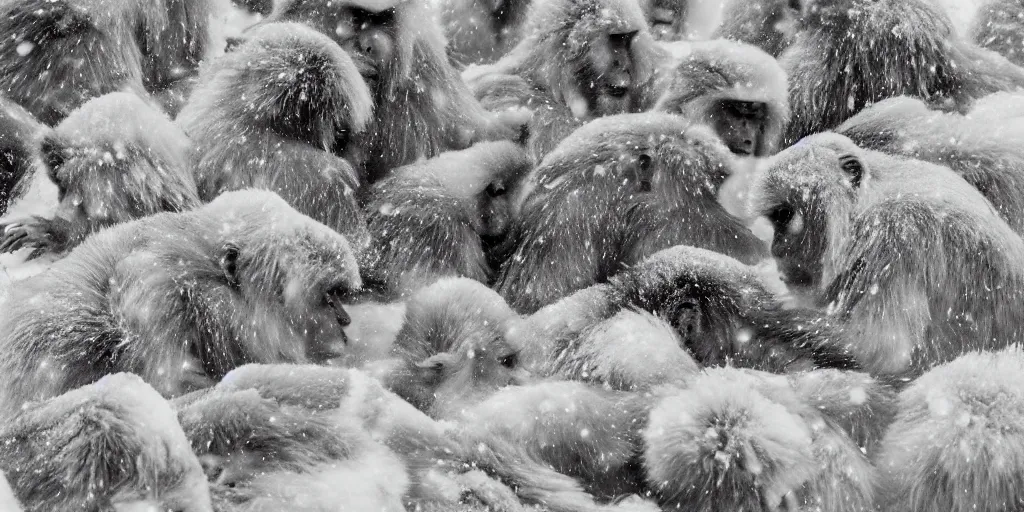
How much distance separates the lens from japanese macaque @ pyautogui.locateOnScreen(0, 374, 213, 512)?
1803 millimetres

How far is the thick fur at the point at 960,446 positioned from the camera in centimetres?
203

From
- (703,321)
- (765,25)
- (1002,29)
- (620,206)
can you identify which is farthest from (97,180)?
(1002,29)

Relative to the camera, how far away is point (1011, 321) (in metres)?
2.57

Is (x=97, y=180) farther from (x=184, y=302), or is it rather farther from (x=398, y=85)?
(x=398, y=85)

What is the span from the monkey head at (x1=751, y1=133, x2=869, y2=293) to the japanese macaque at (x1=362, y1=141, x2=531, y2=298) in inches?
26.0

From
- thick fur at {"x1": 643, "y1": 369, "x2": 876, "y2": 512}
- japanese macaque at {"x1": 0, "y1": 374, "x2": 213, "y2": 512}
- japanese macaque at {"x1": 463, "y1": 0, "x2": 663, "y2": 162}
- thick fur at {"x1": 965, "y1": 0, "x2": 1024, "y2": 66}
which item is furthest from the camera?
thick fur at {"x1": 965, "y1": 0, "x2": 1024, "y2": 66}

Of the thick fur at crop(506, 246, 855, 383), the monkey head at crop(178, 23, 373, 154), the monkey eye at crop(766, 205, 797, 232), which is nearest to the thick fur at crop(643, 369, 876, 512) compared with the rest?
the thick fur at crop(506, 246, 855, 383)

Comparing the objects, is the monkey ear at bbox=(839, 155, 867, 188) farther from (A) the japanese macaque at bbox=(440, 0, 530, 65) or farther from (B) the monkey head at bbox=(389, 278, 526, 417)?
(A) the japanese macaque at bbox=(440, 0, 530, 65)

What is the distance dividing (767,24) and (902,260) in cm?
134

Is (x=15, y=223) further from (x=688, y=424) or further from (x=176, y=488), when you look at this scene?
(x=688, y=424)

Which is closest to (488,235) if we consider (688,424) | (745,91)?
(745,91)

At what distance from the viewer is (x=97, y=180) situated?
2666 mm

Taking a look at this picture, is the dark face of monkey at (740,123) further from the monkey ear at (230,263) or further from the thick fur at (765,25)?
the monkey ear at (230,263)

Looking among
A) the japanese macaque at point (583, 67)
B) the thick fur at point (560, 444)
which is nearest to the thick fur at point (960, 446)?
the thick fur at point (560, 444)
